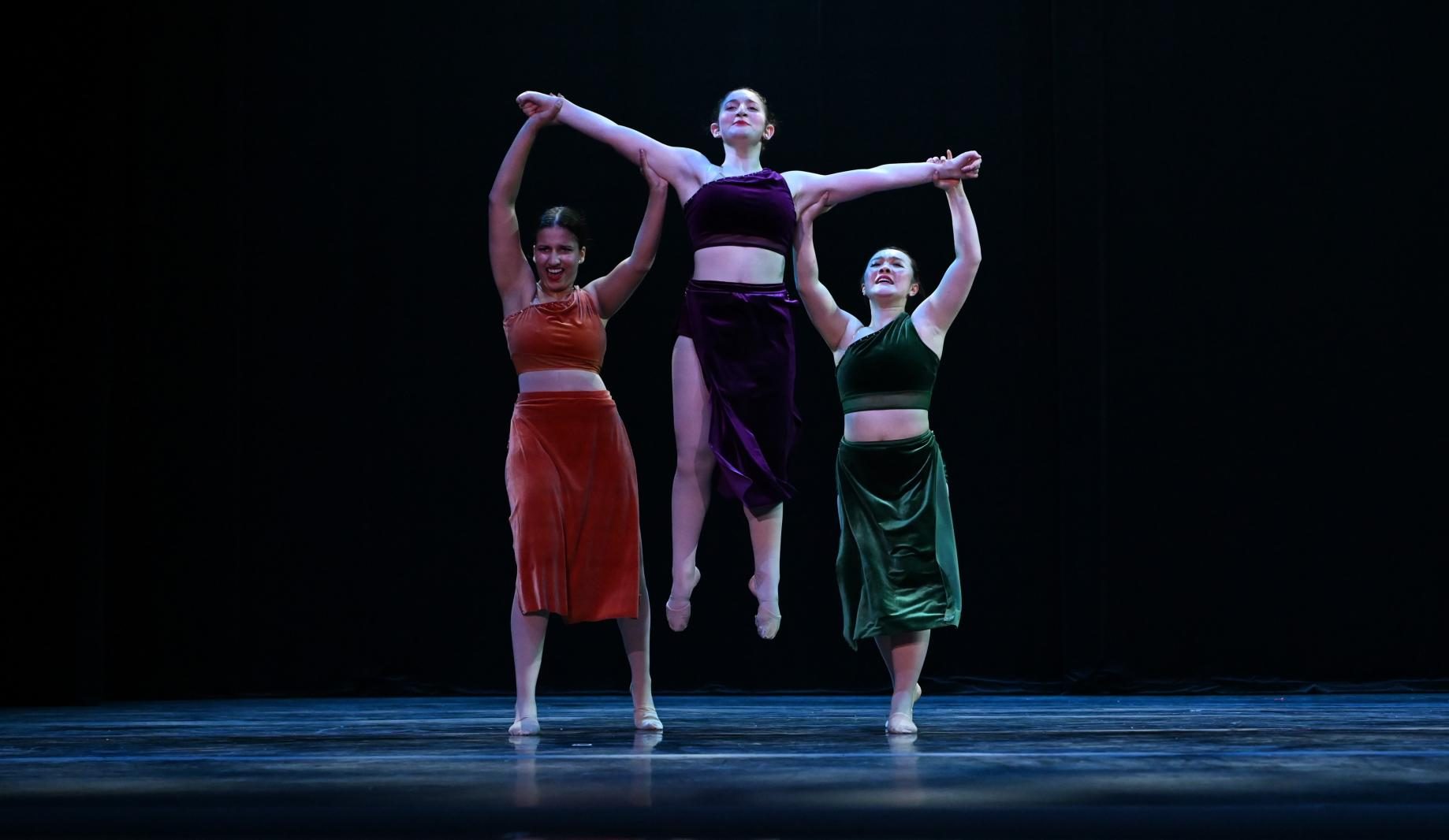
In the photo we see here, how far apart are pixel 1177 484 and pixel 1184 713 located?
1.37 meters

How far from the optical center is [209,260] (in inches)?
208

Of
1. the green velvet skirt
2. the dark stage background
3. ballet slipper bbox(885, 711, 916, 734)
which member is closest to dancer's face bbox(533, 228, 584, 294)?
the green velvet skirt

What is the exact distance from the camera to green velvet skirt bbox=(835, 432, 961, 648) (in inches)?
131

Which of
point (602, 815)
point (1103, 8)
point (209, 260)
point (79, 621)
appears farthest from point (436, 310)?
point (602, 815)

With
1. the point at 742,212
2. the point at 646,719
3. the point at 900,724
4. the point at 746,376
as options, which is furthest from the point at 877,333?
the point at 646,719

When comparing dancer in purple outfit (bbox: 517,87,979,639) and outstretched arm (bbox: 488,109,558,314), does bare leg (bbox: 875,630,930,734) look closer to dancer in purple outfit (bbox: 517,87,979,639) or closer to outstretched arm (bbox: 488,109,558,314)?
dancer in purple outfit (bbox: 517,87,979,639)

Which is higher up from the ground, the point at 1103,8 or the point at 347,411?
the point at 1103,8

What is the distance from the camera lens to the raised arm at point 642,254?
11.2 feet

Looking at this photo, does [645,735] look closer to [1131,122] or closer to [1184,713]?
[1184,713]

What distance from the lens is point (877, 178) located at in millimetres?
3488

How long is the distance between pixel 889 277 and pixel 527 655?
4.28 ft

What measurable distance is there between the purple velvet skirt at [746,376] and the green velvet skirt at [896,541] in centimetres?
19

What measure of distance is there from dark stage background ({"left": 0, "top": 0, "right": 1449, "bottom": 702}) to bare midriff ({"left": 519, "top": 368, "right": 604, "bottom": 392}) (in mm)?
1751

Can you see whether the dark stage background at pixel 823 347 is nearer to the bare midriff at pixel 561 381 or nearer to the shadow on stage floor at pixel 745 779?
the shadow on stage floor at pixel 745 779
